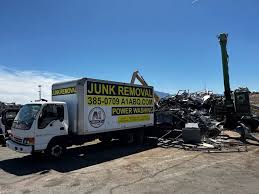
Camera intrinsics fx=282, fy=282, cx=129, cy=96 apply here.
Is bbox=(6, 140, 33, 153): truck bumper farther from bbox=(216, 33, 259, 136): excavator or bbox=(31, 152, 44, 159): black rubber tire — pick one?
bbox=(216, 33, 259, 136): excavator

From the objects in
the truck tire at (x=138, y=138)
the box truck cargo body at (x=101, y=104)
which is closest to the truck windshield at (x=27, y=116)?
the box truck cargo body at (x=101, y=104)

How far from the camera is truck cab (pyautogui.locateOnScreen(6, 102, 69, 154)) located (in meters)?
10.4

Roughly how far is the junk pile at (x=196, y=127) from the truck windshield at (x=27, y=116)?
7.02 m

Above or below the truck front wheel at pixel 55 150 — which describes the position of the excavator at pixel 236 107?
above

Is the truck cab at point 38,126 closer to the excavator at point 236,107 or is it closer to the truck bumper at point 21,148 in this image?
the truck bumper at point 21,148

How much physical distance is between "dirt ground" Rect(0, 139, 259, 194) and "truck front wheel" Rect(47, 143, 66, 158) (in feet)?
1.20

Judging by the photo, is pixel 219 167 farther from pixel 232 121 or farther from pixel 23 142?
pixel 232 121

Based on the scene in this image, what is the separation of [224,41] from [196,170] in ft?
49.9

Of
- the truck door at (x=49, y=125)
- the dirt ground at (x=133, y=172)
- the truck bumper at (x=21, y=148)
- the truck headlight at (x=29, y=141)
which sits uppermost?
the truck door at (x=49, y=125)

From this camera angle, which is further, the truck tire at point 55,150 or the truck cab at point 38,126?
the truck tire at point 55,150

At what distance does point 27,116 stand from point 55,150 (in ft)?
5.73

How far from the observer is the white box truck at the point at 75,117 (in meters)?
10.6

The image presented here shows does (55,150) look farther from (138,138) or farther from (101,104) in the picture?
(138,138)

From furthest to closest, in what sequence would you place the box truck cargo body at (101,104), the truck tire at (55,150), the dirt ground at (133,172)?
the box truck cargo body at (101,104), the truck tire at (55,150), the dirt ground at (133,172)
